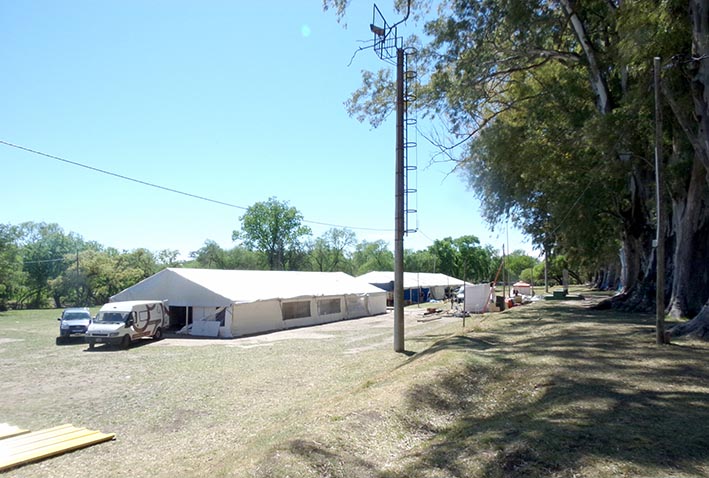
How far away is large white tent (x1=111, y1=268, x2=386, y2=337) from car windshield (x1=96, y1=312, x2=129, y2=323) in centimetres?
484

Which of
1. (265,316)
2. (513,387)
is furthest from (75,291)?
(513,387)

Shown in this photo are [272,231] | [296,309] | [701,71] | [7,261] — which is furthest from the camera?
[272,231]

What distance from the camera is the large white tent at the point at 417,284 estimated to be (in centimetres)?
4919

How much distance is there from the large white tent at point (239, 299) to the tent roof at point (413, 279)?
1350cm

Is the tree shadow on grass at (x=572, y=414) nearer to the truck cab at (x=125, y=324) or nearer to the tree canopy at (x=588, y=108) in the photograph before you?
the tree canopy at (x=588, y=108)

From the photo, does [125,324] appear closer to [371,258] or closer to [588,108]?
[588,108]

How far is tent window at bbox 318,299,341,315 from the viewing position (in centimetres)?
3338

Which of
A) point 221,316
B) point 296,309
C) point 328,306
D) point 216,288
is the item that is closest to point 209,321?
point 221,316

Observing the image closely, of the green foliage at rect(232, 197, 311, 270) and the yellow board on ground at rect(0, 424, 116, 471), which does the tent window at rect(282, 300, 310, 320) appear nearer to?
the yellow board on ground at rect(0, 424, 116, 471)

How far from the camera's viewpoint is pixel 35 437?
870 cm

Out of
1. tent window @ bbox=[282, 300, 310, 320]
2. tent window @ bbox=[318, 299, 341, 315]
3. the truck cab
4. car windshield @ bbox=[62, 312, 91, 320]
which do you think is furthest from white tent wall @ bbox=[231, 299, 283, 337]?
car windshield @ bbox=[62, 312, 91, 320]

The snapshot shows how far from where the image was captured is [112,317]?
2206cm

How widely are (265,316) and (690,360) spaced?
70.2 feet

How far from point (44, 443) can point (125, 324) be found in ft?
46.9
